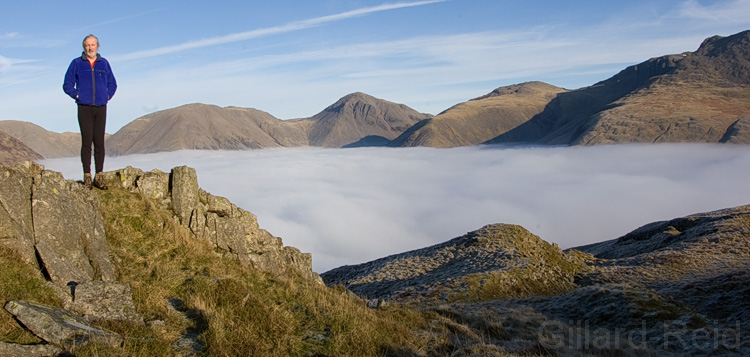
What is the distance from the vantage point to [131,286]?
10.1 m

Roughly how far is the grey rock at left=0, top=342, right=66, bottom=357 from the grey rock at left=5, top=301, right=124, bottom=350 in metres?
0.12

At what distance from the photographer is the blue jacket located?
1205 centimetres

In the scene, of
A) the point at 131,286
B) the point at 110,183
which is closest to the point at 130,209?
the point at 110,183

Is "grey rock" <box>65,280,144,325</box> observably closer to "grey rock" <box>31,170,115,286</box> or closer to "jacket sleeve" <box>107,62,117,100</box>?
"grey rock" <box>31,170,115,286</box>

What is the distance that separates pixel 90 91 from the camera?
12234mm

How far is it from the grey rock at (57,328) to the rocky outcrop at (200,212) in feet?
19.0

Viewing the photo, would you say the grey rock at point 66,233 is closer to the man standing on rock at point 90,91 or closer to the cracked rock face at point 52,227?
the cracked rock face at point 52,227

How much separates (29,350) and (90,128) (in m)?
6.72

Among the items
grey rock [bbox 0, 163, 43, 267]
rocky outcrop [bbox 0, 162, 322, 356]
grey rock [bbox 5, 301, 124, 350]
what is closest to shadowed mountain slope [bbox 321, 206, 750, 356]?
rocky outcrop [bbox 0, 162, 322, 356]

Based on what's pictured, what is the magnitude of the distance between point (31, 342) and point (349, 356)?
17.3 ft

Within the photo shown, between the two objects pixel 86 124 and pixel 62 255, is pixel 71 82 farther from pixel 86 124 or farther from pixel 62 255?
pixel 62 255

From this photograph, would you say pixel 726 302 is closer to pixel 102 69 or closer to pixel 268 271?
pixel 268 271

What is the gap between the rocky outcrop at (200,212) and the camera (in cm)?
1420

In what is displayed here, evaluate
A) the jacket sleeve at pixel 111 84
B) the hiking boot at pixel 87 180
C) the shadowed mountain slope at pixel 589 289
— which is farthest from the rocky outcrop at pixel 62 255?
the shadowed mountain slope at pixel 589 289
